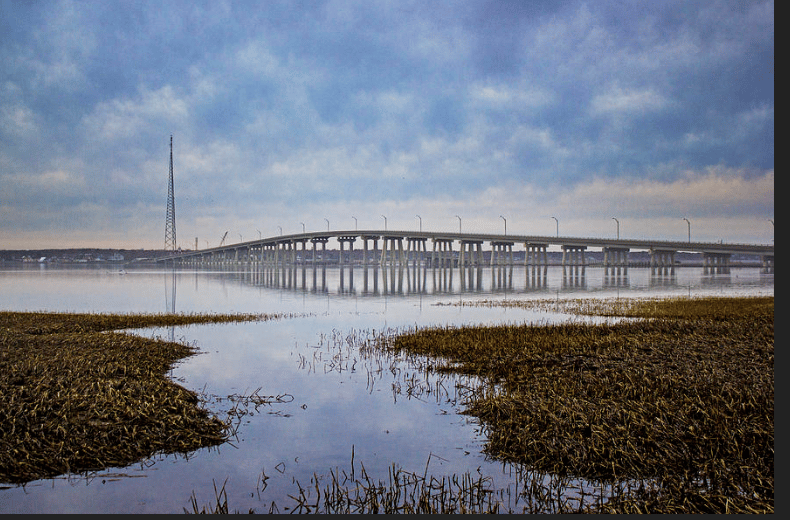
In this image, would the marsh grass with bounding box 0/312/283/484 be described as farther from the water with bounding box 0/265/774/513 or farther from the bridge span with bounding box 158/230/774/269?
the bridge span with bounding box 158/230/774/269

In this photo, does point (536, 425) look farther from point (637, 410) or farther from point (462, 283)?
point (462, 283)

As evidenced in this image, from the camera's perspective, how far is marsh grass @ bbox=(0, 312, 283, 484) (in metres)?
8.27

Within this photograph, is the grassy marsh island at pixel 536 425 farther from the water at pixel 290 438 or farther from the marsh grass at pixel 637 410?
the water at pixel 290 438

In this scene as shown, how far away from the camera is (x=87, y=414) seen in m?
9.61

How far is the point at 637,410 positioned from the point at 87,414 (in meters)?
9.39

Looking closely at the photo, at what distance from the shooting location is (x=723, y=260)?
521ft

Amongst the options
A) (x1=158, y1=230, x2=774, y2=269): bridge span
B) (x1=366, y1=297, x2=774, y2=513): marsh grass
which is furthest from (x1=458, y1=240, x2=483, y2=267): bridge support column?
(x1=366, y1=297, x2=774, y2=513): marsh grass

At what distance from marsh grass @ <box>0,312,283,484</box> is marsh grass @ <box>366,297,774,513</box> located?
214 inches

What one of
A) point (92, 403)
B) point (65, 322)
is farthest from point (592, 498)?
point (65, 322)

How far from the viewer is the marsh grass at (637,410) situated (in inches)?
293

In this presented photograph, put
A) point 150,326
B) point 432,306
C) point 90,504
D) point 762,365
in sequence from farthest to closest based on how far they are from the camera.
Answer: point 432,306, point 150,326, point 762,365, point 90,504

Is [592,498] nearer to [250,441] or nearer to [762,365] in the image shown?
[250,441]

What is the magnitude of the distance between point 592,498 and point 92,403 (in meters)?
8.39

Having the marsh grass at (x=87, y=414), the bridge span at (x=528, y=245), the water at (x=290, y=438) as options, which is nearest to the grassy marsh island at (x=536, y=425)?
the marsh grass at (x=87, y=414)
